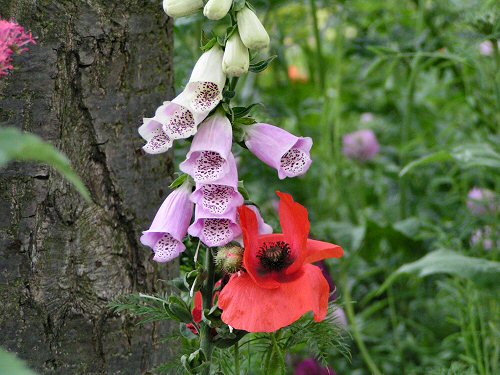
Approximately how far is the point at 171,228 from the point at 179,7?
0.28m

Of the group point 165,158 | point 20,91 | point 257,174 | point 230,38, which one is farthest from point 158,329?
point 257,174

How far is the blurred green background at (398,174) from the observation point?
210 centimetres

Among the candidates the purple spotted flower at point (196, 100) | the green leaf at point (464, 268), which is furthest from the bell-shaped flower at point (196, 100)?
the green leaf at point (464, 268)

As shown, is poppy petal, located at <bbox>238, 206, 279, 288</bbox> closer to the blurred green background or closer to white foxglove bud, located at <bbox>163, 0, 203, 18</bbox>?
white foxglove bud, located at <bbox>163, 0, 203, 18</bbox>

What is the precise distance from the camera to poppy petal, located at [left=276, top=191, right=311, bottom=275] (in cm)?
113

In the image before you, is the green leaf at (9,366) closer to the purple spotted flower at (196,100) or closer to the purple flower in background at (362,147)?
the purple spotted flower at (196,100)

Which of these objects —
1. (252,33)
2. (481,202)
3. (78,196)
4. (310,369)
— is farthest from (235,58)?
(481,202)

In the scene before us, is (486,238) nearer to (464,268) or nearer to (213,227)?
(464,268)

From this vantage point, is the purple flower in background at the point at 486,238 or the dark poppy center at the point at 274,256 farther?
the purple flower in background at the point at 486,238

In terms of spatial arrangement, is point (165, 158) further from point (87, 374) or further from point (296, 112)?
point (296, 112)

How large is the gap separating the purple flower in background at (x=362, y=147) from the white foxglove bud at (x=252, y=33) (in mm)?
1869

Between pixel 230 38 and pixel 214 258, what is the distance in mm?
282

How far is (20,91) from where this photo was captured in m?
1.29

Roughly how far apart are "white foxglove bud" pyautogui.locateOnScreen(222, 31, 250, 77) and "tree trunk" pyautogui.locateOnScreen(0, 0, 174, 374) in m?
0.35
